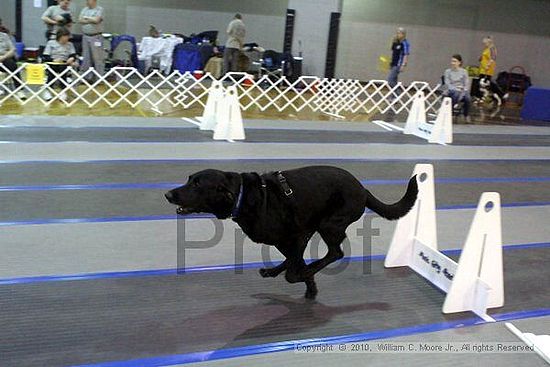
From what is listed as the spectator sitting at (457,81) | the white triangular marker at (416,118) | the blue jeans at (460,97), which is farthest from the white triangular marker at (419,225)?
the blue jeans at (460,97)

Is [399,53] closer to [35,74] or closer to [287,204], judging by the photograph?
[35,74]

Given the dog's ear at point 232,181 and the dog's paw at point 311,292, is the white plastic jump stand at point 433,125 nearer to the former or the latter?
the dog's paw at point 311,292

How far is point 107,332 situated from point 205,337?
0.50 meters

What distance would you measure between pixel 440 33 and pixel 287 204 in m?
18.9

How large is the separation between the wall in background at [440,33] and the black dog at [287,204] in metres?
15.9

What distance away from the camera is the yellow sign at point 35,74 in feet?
33.6

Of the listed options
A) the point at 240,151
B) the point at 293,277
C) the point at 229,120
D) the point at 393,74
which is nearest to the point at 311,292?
the point at 293,277

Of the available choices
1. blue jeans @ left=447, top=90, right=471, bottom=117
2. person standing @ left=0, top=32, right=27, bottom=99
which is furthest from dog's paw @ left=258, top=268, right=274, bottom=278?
blue jeans @ left=447, top=90, right=471, bottom=117

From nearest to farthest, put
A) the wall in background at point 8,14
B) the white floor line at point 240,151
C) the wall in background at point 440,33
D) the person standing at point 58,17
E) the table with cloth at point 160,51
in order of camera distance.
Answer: the white floor line at point 240,151
the person standing at point 58,17
the table with cloth at point 160,51
the wall in background at point 8,14
the wall in background at point 440,33

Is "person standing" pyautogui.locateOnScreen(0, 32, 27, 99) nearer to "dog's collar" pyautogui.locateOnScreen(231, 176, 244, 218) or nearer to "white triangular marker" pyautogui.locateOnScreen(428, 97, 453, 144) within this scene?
"white triangular marker" pyautogui.locateOnScreen(428, 97, 453, 144)

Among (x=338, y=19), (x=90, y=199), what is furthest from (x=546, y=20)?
(x=90, y=199)

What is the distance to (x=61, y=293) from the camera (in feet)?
11.3

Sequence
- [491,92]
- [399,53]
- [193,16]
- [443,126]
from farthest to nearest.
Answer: [193,16] → [491,92] → [399,53] → [443,126]

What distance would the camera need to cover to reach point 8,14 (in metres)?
16.3
